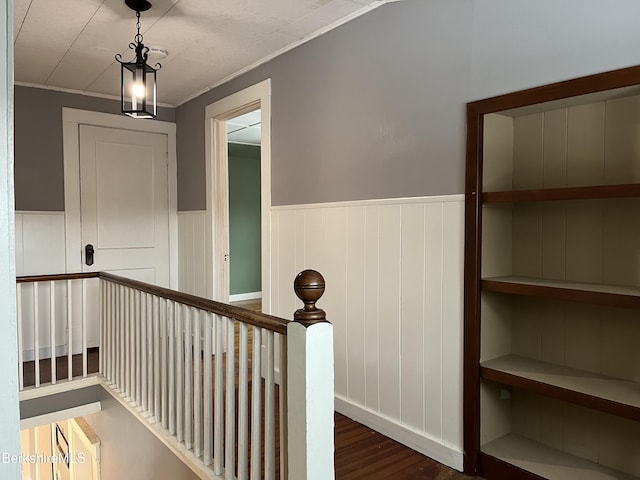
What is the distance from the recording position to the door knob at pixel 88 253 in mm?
4121

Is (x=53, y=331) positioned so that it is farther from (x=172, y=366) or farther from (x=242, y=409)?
(x=242, y=409)

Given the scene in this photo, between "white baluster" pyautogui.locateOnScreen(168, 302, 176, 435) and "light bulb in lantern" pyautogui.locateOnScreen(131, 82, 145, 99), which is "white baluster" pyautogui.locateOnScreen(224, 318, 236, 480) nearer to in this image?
"white baluster" pyautogui.locateOnScreen(168, 302, 176, 435)

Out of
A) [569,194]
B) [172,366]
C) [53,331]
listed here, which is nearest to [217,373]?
[172,366]

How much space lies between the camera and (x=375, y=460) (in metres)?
2.21

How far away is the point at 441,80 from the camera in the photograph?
2.15 meters

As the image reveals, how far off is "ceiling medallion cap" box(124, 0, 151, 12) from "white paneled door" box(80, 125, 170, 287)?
2037mm

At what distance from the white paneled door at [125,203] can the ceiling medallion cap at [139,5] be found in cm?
204

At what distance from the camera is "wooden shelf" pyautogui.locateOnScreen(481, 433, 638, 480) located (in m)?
1.81

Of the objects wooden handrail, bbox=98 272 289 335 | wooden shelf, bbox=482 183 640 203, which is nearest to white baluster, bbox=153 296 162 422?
wooden handrail, bbox=98 272 289 335

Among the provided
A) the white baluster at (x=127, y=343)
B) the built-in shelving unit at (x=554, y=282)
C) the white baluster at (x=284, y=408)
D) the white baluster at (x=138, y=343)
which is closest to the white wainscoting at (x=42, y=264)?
the white baluster at (x=127, y=343)

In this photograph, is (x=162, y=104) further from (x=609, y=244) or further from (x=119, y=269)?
(x=609, y=244)

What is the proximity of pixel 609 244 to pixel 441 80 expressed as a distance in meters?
1.02

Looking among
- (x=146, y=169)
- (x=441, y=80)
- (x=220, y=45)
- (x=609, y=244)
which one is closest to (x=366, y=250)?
(x=441, y=80)

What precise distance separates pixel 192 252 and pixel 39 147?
1548 mm
